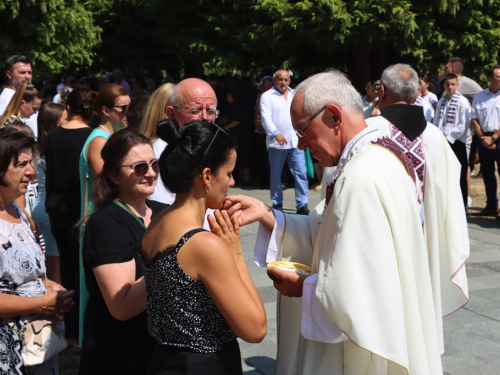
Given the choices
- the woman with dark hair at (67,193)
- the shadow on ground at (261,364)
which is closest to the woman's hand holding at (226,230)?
the shadow on ground at (261,364)

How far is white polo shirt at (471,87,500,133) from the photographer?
30.9 feet

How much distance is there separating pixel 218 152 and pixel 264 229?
95 cm

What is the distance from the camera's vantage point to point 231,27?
16016 millimetres

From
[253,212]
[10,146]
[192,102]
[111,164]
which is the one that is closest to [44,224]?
[192,102]

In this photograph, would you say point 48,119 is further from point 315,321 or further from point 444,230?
point 315,321

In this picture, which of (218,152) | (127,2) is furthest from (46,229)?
(127,2)

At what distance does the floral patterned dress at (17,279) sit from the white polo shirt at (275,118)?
7002 mm

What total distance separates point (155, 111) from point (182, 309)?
2144 millimetres

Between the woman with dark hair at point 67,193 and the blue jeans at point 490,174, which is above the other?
the woman with dark hair at point 67,193

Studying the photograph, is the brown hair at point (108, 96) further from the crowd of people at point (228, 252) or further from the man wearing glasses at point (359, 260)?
the man wearing glasses at point (359, 260)

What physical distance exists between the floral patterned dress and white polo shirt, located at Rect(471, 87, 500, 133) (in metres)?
7.76

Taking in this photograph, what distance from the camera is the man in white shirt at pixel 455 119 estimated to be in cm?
970

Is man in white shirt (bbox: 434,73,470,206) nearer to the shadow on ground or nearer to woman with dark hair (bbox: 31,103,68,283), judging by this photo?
the shadow on ground

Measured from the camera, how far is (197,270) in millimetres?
2271
